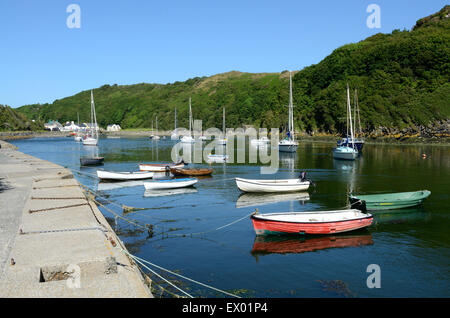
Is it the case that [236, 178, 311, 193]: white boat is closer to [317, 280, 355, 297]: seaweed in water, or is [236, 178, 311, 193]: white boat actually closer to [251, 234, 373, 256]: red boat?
[251, 234, 373, 256]: red boat

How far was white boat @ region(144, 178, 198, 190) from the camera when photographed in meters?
39.9

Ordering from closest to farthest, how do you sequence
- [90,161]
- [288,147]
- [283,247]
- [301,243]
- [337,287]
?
[337,287] < [283,247] < [301,243] < [90,161] < [288,147]

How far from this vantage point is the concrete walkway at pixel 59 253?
11.5 meters

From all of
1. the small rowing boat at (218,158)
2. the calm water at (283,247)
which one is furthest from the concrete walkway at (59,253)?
the small rowing boat at (218,158)

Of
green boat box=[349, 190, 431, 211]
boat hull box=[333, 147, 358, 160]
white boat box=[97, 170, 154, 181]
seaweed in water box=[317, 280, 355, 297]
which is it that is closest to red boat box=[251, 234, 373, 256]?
seaweed in water box=[317, 280, 355, 297]

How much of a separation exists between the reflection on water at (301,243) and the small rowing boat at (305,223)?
0.40 metres

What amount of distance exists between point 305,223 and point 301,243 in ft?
4.10

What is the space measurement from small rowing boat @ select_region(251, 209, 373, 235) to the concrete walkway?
30.1 ft

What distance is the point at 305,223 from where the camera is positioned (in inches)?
913

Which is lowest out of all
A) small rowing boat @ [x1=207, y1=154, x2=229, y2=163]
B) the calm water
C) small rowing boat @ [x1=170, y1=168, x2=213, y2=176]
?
the calm water

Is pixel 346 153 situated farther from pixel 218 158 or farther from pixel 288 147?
pixel 218 158

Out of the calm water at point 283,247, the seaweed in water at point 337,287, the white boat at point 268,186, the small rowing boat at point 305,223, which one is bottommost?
the seaweed in water at point 337,287

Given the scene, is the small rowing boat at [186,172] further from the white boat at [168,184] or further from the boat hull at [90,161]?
the boat hull at [90,161]

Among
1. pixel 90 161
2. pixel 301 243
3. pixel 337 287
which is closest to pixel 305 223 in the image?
pixel 301 243
